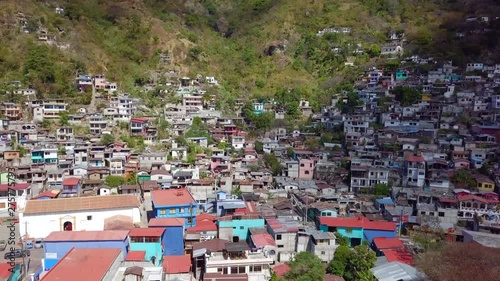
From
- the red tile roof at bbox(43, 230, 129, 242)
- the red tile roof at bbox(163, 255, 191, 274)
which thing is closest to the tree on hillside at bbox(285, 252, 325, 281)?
the red tile roof at bbox(163, 255, 191, 274)

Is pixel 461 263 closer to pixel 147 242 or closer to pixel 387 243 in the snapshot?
pixel 387 243

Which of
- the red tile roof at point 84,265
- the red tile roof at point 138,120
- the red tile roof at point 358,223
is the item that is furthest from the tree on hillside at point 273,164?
the red tile roof at point 84,265

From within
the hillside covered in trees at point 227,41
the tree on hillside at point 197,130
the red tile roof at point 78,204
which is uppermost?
the hillside covered in trees at point 227,41

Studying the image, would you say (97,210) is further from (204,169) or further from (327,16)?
(327,16)

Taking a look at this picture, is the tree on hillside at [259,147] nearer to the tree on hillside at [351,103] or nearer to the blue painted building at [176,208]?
the tree on hillside at [351,103]

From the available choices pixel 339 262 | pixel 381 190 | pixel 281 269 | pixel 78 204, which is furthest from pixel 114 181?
pixel 381 190

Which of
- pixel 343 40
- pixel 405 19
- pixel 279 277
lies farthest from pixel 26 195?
pixel 405 19
